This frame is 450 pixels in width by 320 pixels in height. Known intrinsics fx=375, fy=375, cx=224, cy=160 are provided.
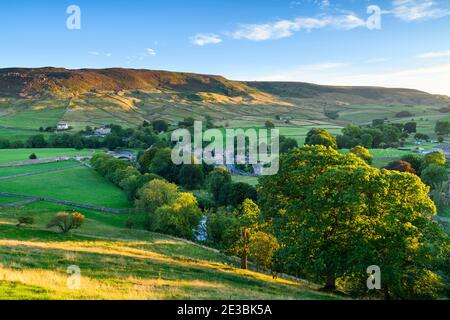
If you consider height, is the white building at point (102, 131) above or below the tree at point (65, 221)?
above

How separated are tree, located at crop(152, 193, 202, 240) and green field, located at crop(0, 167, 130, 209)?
2011 centimetres

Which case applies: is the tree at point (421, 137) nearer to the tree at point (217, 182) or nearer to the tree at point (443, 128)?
the tree at point (443, 128)

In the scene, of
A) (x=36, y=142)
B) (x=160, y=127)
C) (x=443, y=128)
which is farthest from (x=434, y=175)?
(x=36, y=142)

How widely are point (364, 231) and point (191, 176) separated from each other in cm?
7466

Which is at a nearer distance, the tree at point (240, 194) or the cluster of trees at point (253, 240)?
the cluster of trees at point (253, 240)

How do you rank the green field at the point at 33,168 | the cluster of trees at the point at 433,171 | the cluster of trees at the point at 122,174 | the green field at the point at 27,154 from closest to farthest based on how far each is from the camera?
the cluster of trees at the point at 433,171 → the cluster of trees at the point at 122,174 → the green field at the point at 33,168 → the green field at the point at 27,154

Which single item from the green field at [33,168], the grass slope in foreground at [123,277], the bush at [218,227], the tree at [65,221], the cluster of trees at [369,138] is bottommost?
the bush at [218,227]

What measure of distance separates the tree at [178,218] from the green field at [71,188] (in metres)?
20.1

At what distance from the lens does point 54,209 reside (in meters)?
74.8

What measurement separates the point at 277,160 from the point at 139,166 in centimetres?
8962

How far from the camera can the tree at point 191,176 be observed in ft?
335

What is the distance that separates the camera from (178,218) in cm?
6531

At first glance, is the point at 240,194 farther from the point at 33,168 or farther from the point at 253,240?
the point at 33,168

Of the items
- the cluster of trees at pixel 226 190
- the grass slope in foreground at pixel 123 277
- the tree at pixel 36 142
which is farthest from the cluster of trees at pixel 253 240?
the tree at pixel 36 142
